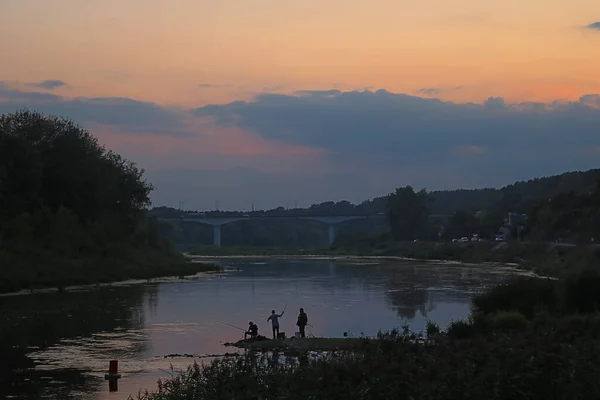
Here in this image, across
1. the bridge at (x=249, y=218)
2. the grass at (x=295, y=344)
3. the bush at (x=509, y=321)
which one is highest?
the bridge at (x=249, y=218)

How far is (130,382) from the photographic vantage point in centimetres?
2786

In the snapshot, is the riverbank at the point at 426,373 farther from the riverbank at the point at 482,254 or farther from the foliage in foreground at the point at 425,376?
the riverbank at the point at 482,254

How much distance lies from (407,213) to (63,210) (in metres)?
102

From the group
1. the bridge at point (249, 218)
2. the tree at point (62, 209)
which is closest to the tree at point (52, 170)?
the tree at point (62, 209)

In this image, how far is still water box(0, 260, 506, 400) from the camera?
29.5 m

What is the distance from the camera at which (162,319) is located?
1861 inches

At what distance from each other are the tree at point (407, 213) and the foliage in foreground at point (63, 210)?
262ft

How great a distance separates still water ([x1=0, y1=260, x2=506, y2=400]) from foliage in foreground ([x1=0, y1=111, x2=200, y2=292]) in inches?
281

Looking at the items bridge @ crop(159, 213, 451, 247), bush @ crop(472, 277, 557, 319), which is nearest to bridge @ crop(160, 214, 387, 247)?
bridge @ crop(159, 213, 451, 247)

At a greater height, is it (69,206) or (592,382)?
(69,206)

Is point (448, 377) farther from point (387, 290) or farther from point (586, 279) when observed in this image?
point (387, 290)

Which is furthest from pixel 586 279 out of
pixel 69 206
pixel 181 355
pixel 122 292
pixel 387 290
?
pixel 69 206

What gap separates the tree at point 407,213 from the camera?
6944 inches

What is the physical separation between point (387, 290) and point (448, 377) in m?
52.5
